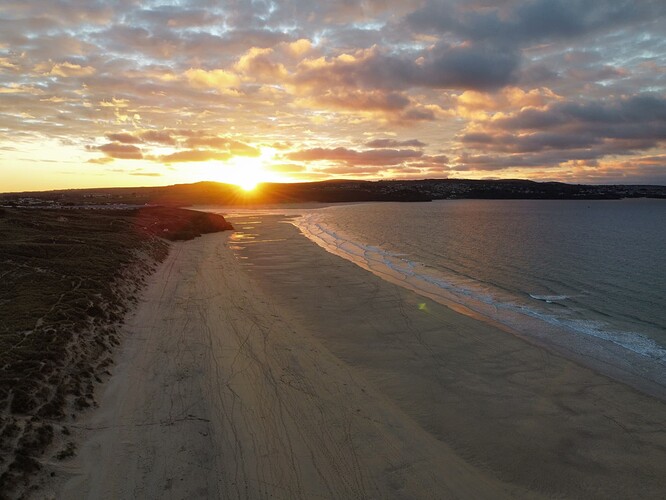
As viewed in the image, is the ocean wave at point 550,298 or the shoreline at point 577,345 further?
the ocean wave at point 550,298

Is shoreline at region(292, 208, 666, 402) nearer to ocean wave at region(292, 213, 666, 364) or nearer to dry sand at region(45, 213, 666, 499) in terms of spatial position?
ocean wave at region(292, 213, 666, 364)

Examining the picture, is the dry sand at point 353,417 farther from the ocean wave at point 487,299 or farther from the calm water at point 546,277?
the calm water at point 546,277

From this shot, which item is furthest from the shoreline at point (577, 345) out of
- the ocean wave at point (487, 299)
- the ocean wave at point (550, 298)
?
the ocean wave at point (550, 298)

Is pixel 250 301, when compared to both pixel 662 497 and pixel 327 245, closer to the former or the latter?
pixel 662 497

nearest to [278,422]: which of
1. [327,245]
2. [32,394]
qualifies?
[32,394]

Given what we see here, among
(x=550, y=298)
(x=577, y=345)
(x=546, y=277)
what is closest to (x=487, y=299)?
(x=550, y=298)

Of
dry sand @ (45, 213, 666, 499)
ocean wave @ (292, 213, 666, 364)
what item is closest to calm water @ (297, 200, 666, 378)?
ocean wave @ (292, 213, 666, 364)

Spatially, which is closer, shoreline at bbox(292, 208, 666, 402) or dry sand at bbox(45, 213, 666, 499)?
dry sand at bbox(45, 213, 666, 499)

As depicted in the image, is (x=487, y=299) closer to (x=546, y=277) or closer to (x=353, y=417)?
(x=546, y=277)
